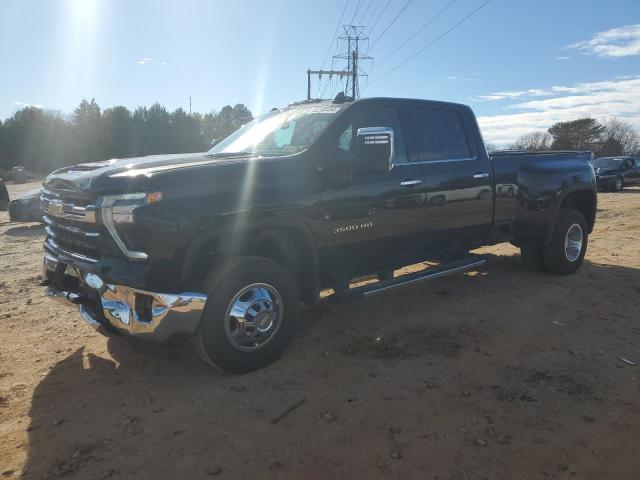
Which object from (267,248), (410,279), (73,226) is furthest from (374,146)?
(73,226)

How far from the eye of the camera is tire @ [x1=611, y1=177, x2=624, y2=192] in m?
21.4

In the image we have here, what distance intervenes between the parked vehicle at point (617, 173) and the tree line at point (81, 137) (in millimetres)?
40927

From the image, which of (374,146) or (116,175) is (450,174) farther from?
(116,175)

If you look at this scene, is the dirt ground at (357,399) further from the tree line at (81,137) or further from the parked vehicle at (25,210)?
the tree line at (81,137)

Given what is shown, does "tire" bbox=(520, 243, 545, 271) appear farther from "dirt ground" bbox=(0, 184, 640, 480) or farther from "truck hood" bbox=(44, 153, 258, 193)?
"truck hood" bbox=(44, 153, 258, 193)

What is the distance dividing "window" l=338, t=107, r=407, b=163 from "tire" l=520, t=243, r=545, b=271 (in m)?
2.67

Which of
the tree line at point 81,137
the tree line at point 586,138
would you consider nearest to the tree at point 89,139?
the tree line at point 81,137

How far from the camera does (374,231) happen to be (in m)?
4.29

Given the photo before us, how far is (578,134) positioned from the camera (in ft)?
189

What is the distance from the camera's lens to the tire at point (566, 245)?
619 centimetres

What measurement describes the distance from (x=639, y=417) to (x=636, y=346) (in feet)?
4.11

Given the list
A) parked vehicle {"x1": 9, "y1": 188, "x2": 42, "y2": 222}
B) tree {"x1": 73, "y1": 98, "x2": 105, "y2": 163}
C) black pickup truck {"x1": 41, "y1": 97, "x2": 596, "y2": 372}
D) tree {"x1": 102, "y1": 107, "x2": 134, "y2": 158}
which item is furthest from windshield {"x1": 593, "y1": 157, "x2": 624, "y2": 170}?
tree {"x1": 73, "y1": 98, "x2": 105, "y2": 163}

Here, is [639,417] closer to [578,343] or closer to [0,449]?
[578,343]

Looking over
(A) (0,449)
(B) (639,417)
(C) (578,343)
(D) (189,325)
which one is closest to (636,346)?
→ (C) (578,343)
